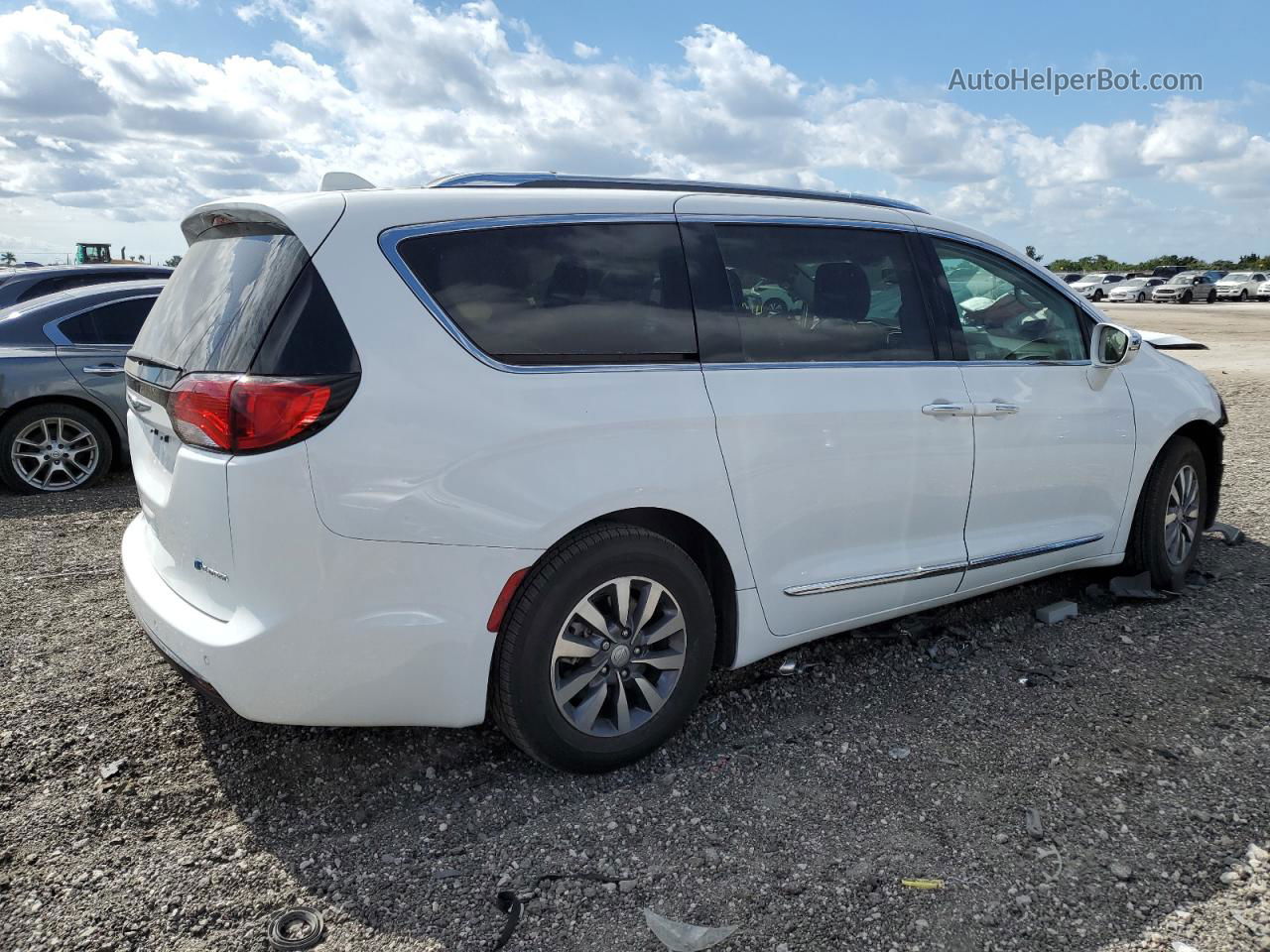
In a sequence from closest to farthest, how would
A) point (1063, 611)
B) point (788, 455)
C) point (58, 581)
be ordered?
point (788, 455), point (1063, 611), point (58, 581)

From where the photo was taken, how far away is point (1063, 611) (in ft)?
15.8

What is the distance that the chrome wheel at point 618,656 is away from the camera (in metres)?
3.13

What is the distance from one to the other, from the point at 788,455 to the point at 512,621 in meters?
1.13

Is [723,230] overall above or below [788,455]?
above

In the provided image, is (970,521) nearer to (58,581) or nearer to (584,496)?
(584,496)

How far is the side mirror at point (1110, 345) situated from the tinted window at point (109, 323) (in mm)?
6835

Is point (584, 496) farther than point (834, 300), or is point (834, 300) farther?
point (834, 300)

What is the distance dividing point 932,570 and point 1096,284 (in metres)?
59.3

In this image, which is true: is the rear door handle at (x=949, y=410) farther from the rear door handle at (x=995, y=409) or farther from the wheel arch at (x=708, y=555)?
the wheel arch at (x=708, y=555)

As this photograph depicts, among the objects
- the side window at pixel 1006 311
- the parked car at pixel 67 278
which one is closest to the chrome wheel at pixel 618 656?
the side window at pixel 1006 311

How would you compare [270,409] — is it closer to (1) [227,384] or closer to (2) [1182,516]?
(1) [227,384]

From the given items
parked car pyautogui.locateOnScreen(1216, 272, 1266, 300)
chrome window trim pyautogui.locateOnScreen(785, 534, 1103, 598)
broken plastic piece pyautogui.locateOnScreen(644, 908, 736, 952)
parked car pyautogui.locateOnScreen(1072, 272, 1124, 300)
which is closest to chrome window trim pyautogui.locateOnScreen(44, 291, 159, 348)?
chrome window trim pyautogui.locateOnScreen(785, 534, 1103, 598)

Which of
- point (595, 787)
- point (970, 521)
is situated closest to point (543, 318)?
point (595, 787)

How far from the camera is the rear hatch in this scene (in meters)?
2.69
